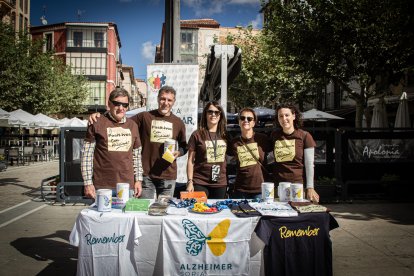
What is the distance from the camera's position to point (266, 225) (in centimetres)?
307

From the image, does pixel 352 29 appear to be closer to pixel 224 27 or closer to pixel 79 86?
pixel 79 86

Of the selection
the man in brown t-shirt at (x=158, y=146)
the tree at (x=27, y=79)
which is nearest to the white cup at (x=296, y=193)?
the man in brown t-shirt at (x=158, y=146)

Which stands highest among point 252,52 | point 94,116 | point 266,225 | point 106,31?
point 106,31

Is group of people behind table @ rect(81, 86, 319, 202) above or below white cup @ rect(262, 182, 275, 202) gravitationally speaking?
above

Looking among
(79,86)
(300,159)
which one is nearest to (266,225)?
(300,159)

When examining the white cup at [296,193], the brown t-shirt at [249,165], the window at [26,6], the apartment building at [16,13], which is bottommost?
the white cup at [296,193]

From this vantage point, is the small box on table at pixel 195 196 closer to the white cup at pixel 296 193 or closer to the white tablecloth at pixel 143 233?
the white tablecloth at pixel 143 233

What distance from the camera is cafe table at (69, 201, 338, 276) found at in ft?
Result: 9.91

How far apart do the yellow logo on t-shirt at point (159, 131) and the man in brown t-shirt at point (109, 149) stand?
0.44 meters

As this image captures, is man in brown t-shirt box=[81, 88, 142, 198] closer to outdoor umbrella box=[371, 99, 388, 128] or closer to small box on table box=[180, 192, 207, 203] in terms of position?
small box on table box=[180, 192, 207, 203]

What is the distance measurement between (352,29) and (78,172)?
13.4 m

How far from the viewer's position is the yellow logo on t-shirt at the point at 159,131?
166 inches

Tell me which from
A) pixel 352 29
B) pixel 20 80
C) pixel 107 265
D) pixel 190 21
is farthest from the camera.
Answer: pixel 190 21

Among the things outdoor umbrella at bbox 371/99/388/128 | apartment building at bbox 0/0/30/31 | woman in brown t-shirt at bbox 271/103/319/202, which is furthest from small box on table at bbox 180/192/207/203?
apartment building at bbox 0/0/30/31
